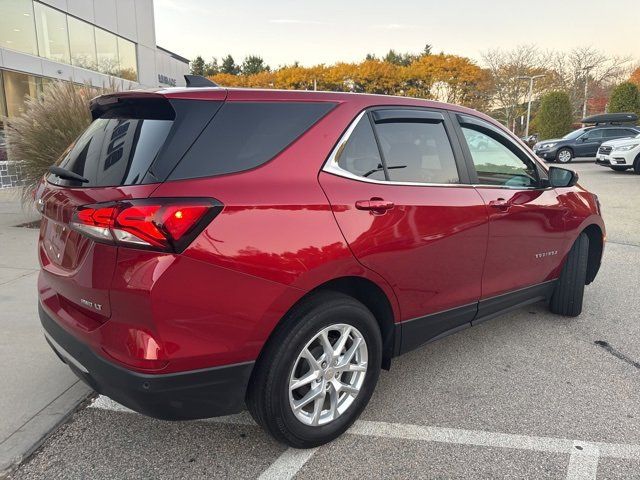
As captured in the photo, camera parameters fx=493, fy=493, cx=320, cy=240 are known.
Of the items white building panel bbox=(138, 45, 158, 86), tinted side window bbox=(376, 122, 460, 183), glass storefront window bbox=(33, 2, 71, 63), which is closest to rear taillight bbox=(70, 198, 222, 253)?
tinted side window bbox=(376, 122, 460, 183)

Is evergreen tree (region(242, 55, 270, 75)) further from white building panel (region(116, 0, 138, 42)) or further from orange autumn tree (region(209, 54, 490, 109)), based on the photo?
white building panel (region(116, 0, 138, 42))

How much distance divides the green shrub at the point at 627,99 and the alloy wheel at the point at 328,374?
32.4 m

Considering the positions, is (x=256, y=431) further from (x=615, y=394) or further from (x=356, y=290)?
(x=615, y=394)

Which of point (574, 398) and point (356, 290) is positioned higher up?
point (356, 290)

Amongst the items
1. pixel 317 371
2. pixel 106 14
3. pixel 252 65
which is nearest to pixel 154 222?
pixel 317 371

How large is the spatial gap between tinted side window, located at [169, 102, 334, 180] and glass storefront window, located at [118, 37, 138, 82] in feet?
86.4

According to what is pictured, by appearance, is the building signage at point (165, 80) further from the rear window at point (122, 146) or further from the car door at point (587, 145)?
the rear window at point (122, 146)

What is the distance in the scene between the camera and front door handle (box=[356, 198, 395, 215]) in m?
2.42

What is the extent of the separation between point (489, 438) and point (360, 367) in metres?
0.78

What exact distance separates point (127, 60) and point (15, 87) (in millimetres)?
10428

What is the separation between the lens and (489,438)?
8.52ft

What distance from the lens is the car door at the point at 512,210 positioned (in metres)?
3.23

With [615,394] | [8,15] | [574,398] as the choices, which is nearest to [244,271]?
[574,398]

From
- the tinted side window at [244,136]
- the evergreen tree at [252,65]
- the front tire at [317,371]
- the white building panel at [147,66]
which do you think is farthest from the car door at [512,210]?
the evergreen tree at [252,65]
